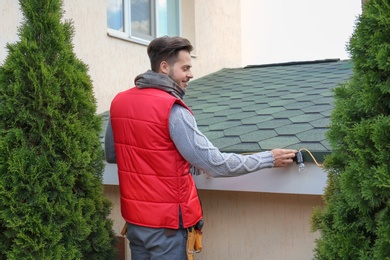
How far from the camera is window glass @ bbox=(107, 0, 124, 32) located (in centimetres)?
545

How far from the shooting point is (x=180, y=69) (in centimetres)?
274

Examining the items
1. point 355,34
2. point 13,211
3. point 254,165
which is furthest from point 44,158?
point 355,34

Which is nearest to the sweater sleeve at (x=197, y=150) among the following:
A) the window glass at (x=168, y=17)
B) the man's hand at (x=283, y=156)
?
the man's hand at (x=283, y=156)

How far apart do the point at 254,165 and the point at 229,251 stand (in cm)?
100

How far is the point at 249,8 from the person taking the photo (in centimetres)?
1104

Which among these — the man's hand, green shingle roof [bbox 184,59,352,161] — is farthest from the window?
the man's hand

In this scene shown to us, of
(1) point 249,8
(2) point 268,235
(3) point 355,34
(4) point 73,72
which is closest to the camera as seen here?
(3) point 355,34

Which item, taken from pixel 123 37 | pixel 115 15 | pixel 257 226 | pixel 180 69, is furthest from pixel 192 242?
pixel 115 15

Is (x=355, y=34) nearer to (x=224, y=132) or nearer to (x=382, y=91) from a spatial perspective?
(x=382, y=91)

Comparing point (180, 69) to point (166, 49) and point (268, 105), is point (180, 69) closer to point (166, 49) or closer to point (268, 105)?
point (166, 49)

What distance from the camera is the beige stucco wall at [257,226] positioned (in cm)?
302

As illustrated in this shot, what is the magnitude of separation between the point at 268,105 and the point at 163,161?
2.17m

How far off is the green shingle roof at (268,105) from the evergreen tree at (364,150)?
15.2 inches

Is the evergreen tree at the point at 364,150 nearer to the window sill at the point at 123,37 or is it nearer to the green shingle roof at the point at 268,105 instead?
the green shingle roof at the point at 268,105
